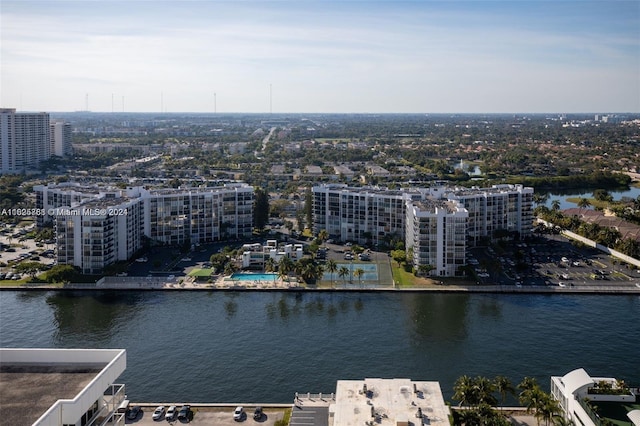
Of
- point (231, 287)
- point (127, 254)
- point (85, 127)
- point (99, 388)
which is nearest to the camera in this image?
point (99, 388)

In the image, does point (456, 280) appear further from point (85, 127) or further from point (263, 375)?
point (85, 127)

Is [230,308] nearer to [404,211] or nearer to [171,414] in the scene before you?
[171,414]

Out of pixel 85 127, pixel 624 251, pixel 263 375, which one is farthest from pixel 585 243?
pixel 85 127

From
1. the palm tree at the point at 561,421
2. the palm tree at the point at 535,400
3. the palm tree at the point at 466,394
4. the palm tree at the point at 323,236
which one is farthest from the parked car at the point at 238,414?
the palm tree at the point at 323,236

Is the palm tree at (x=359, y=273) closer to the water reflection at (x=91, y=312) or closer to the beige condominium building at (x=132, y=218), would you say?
the water reflection at (x=91, y=312)

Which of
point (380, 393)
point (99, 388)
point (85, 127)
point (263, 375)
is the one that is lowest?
point (263, 375)

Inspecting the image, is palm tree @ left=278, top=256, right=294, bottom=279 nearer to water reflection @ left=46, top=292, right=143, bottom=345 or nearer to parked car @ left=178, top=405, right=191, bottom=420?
water reflection @ left=46, top=292, right=143, bottom=345

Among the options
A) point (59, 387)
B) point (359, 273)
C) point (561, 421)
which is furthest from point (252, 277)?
point (59, 387)
